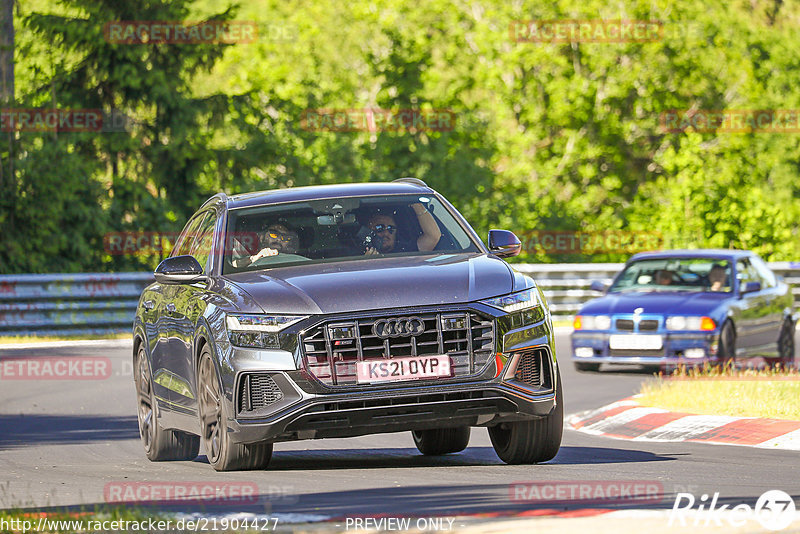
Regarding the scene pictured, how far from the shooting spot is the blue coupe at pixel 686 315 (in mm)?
18016

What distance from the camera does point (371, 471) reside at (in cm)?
935

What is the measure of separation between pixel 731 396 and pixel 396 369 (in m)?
5.53

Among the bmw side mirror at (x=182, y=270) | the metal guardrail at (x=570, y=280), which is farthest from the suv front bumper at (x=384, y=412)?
the metal guardrail at (x=570, y=280)

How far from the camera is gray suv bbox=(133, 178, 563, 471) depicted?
8648mm

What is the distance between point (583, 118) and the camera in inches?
1913

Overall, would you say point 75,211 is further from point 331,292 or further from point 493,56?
point 331,292

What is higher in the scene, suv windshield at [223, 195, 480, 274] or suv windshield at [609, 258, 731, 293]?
suv windshield at [223, 195, 480, 274]

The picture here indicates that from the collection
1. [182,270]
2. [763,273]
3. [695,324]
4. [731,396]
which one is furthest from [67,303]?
[182,270]

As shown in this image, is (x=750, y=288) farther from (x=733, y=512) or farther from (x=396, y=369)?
(x=733, y=512)

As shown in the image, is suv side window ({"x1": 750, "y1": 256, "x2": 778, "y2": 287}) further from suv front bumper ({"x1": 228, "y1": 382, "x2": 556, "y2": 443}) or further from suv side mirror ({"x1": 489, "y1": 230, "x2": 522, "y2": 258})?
suv front bumper ({"x1": 228, "y1": 382, "x2": 556, "y2": 443})

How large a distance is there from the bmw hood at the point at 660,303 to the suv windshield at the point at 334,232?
8.44 metres

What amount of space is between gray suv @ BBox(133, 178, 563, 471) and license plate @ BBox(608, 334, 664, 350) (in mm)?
8292

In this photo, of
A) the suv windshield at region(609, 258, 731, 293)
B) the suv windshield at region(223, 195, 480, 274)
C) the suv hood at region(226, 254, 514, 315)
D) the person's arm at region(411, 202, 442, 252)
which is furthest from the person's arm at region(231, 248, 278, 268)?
the suv windshield at region(609, 258, 731, 293)

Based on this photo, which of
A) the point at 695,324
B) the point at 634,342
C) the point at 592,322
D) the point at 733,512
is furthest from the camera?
the point at 592,322
